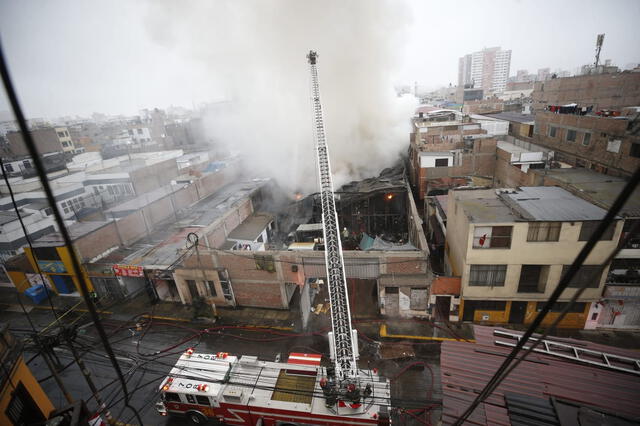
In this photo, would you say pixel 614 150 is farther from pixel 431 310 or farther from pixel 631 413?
pixel 631 413

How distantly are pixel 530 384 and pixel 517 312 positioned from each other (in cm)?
792

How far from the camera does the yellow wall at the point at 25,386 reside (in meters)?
6.42

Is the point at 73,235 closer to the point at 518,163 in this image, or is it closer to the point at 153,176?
the point at 153,176

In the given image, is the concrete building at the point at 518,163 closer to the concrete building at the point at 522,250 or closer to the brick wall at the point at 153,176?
the concrete building at the point at 522,250

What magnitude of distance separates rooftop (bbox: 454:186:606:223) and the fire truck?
678 cm

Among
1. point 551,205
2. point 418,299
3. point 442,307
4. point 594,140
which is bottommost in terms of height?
point 442,307

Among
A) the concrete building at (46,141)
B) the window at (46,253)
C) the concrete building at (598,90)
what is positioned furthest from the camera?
the concrete building at (46,141)

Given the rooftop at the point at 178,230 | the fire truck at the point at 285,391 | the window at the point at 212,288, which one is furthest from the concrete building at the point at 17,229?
the fire truck at the point at 285,391

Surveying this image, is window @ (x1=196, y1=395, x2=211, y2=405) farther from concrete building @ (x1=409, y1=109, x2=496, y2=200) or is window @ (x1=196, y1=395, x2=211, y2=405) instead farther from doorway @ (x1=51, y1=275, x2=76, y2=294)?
concrete building @ (x1=409, y1=109, x2=496, y2=200)

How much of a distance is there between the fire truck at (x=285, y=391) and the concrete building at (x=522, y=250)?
231 inches

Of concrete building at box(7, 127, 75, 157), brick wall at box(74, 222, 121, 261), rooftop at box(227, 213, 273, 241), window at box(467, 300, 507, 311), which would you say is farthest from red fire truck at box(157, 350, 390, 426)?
concrete building at box(7, 127, 75, 157)

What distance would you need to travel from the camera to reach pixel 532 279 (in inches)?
472

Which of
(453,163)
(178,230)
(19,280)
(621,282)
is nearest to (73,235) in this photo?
(178,230)

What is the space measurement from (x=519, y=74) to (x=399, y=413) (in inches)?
6605
